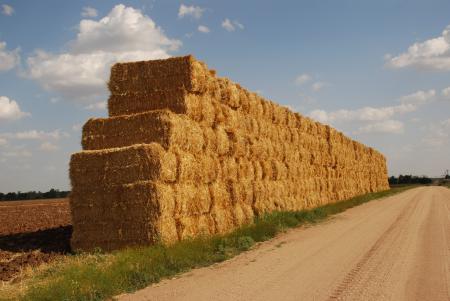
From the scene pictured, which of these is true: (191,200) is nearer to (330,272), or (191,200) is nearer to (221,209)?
(221,209)

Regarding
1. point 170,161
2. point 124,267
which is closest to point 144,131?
point 170,161

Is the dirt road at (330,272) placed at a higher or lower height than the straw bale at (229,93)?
lower

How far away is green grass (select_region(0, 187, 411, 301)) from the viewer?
841cm

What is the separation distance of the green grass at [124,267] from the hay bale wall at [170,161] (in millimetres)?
989

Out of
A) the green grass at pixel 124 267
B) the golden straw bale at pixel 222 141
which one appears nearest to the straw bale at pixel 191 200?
the green grass at pixel 124 267

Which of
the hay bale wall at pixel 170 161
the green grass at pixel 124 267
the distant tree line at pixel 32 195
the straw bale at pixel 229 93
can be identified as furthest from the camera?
the distant tree line at pixel 32 195

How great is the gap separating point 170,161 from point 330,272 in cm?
582

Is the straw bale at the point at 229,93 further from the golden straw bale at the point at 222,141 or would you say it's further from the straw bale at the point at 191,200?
the straw bale at the point at 191,200

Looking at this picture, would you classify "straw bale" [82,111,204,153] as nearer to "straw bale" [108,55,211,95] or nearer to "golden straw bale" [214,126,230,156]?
"straw bale" [108,55,211,95]

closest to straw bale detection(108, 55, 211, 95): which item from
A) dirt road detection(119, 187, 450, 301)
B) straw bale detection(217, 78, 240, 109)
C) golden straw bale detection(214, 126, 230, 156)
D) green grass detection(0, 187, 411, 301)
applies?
golden straw bale detection(214, 126, 230, 156)

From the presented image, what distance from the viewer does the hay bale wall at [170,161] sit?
1316 centimetres

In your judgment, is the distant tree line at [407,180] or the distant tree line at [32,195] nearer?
the distant tree line at [32,195]

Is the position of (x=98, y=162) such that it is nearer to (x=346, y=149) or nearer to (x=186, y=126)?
(x=186, y=126)

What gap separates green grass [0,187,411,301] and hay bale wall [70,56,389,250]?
38.9 inches
